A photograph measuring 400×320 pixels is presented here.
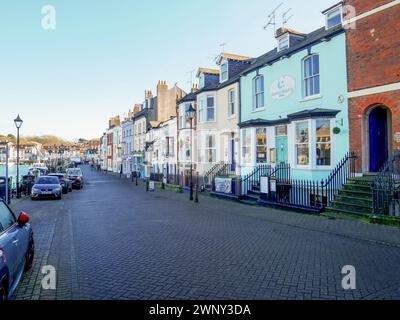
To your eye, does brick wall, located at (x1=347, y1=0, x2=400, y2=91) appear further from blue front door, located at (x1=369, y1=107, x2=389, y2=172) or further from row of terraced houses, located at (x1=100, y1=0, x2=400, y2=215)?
blue front door, located at (x1=369, y1=107, x2=389, y2=172)

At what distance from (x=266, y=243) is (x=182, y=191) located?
16.3m

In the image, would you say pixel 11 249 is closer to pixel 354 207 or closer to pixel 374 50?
pixel 354 207

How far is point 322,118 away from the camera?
47.8ft

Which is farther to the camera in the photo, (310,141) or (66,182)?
(66,182)

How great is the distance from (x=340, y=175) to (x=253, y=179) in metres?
5.64

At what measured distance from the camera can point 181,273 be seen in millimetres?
5973

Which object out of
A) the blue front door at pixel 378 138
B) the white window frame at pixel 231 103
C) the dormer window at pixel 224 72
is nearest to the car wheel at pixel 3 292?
the blue front door at pixel 378 138

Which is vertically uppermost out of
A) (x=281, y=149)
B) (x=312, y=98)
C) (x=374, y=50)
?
(x=374, y=50)

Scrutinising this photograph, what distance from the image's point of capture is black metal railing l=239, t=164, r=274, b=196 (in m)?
17.5

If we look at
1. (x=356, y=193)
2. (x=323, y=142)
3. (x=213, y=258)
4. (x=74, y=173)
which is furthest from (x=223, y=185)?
(x=74, y=173)

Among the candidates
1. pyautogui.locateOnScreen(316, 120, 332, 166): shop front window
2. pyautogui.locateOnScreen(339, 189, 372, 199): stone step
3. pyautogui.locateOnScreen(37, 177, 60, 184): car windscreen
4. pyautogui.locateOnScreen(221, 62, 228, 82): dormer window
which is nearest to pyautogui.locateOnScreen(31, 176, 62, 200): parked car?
pyautogui.locateOnScreen(37, 177, 60, 184): car windscreen

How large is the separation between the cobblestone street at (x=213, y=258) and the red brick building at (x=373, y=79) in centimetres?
443

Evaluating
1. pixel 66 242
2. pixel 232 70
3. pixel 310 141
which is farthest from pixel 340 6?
pixel 66 242
